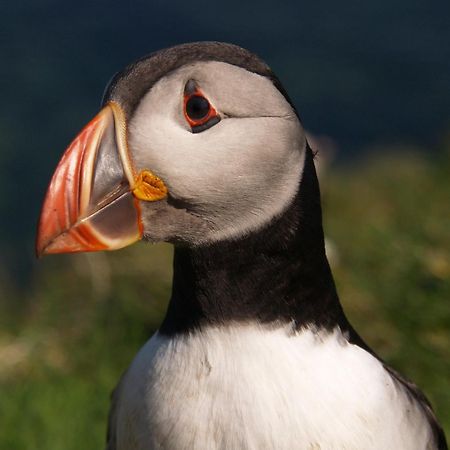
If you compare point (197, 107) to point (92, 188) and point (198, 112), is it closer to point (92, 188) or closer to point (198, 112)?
point (198, 112)

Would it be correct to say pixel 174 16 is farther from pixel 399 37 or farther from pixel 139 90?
pixel 139 90

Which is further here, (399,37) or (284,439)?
(399,37)

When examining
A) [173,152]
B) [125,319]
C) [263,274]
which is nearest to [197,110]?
[173,152]

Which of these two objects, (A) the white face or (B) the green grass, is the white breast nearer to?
(A) the white face

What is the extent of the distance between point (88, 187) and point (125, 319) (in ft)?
8.95

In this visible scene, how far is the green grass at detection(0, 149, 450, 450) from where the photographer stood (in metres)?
4.45

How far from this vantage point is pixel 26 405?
4602 millimetres

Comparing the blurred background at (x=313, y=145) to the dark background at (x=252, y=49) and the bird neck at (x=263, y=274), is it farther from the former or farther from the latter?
the bird neck at (x=263, y=274)

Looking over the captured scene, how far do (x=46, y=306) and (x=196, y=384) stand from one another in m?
2.82

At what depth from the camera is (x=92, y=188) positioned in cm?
237

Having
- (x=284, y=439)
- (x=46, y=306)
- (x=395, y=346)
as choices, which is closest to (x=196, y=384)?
(x=284, y=439)

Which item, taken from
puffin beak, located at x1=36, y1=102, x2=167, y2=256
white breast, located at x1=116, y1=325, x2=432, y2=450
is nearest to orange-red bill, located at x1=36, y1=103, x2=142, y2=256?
puffin beak, located at x1=36, y1=102, x2=167, y2=256

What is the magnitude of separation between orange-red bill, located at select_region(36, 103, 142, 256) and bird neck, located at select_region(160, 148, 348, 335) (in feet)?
0.85

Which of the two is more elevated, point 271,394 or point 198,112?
point 198,112
